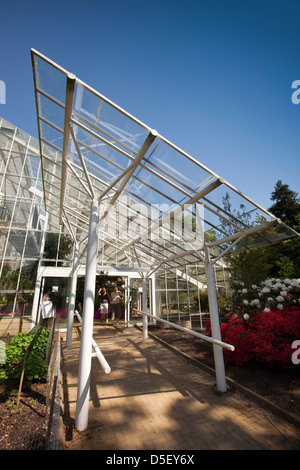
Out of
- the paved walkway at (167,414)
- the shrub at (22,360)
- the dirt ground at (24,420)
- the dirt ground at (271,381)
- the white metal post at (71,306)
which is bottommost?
the paved walkway at (167,414)

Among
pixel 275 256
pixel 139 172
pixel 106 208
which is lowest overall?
pixel 106 208

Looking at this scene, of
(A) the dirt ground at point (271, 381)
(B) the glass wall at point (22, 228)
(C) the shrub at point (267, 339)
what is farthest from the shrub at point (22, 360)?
(B) the glass wall at point (22, 228)

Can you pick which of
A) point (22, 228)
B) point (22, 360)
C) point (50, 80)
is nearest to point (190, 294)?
point (22, 360)

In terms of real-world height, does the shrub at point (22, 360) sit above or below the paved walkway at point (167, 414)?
above

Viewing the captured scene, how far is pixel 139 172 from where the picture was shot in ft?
14.1

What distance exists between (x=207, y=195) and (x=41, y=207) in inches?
372

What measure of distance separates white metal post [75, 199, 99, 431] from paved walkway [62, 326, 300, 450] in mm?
266

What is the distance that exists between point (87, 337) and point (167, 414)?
1.85 m

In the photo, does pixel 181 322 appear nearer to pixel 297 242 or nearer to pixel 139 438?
pixel 139 438

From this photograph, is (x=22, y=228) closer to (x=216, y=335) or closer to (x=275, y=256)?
(x=216, y=335)

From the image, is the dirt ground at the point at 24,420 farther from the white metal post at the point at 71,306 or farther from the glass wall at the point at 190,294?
the glass wall at the point at 190,294

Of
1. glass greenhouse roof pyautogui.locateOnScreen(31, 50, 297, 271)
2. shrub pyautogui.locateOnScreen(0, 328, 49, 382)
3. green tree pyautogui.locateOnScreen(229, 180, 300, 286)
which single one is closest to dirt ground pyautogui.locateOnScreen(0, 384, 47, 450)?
shrub pyautogui.locateOnScreen(0, 328, 49, 382)

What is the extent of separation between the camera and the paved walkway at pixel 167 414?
279 centimetres

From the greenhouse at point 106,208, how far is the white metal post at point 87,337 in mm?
17
